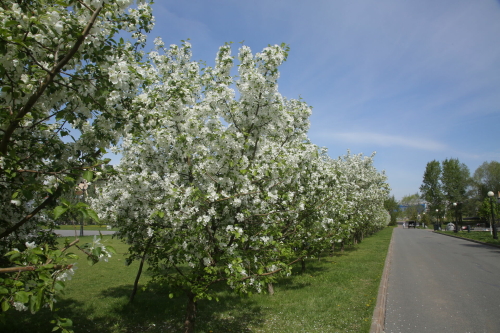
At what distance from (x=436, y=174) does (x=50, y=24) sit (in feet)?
269

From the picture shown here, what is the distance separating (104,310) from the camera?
8141 mm

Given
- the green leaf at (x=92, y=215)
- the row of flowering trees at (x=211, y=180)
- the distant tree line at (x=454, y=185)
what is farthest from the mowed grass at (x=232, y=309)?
the distant tree line at (x=454, y=185)

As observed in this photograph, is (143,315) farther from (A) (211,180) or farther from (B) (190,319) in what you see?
(A) (211,180)

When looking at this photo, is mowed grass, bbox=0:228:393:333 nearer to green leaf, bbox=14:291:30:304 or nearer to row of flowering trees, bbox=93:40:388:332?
row of flowering trees, bbox=93:40:388:332

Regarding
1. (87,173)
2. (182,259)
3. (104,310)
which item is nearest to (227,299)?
(104,310)

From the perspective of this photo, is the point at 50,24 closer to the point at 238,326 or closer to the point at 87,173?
the point at 87,173

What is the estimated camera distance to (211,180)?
5.66 m

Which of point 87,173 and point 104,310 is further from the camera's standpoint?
point 104,310

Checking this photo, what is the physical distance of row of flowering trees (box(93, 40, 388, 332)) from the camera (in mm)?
5145

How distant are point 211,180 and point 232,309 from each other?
467cm

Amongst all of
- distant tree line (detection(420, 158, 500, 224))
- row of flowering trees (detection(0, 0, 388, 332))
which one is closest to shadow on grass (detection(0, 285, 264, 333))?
row of flowering trees (detection(0, 0, 388, 332))

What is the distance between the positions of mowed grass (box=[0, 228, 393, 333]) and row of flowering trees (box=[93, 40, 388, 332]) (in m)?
0.87

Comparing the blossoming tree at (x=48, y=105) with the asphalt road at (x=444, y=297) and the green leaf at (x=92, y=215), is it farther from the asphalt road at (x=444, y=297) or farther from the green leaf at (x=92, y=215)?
the asphalt road at (x=444, y=297)

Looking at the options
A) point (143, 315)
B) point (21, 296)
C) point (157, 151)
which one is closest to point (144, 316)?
point (143, 315)
